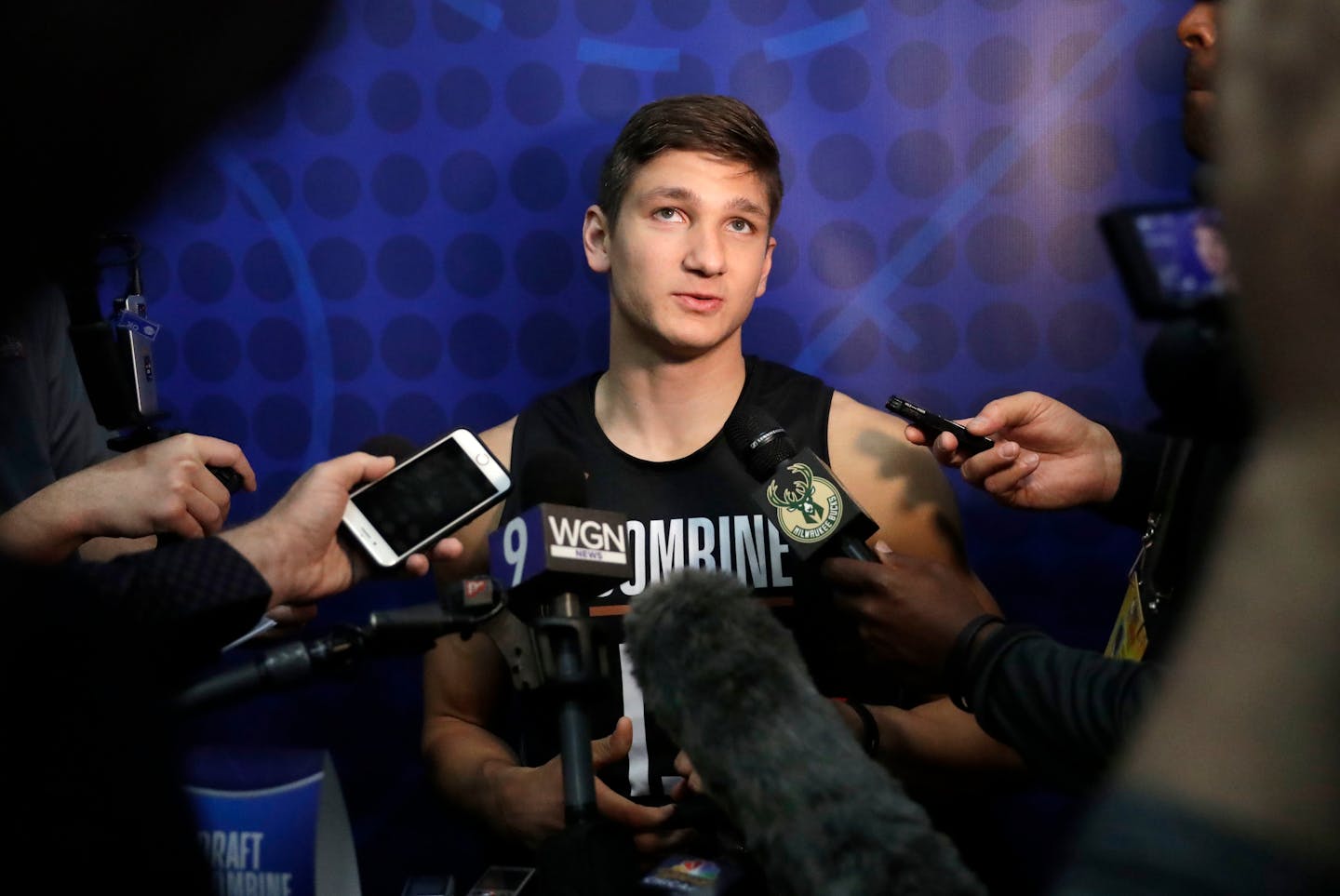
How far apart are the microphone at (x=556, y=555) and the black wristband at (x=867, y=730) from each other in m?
0.65

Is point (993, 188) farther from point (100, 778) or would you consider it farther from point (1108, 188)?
point (100, 778)

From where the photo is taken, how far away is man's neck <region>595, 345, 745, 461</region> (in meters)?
2.05

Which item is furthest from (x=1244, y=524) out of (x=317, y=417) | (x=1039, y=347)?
(x=317, y=417)

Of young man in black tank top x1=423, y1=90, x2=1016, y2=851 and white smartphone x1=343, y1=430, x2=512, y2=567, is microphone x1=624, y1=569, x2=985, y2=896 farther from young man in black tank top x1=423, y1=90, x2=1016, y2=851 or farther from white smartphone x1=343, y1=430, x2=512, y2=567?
young man in black tank top x1=423, y1=90, x2=1016, y2=851

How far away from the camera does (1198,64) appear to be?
77.0 inches

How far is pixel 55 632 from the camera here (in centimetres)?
61

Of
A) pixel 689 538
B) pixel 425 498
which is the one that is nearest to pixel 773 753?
pixel 425 498

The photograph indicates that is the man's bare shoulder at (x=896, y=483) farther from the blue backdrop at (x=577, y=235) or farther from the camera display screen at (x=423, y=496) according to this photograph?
the camera display screen at (x=423, y=496)

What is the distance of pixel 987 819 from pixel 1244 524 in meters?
1.94

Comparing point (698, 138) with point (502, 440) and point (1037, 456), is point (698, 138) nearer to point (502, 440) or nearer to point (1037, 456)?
point (502, 440)

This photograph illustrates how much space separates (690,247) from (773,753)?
4.09ft

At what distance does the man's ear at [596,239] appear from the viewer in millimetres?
2090

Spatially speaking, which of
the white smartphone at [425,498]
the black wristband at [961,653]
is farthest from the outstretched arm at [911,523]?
the white smartphone at [425,498]

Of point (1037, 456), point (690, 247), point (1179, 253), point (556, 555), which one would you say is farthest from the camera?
point (690, 247)
